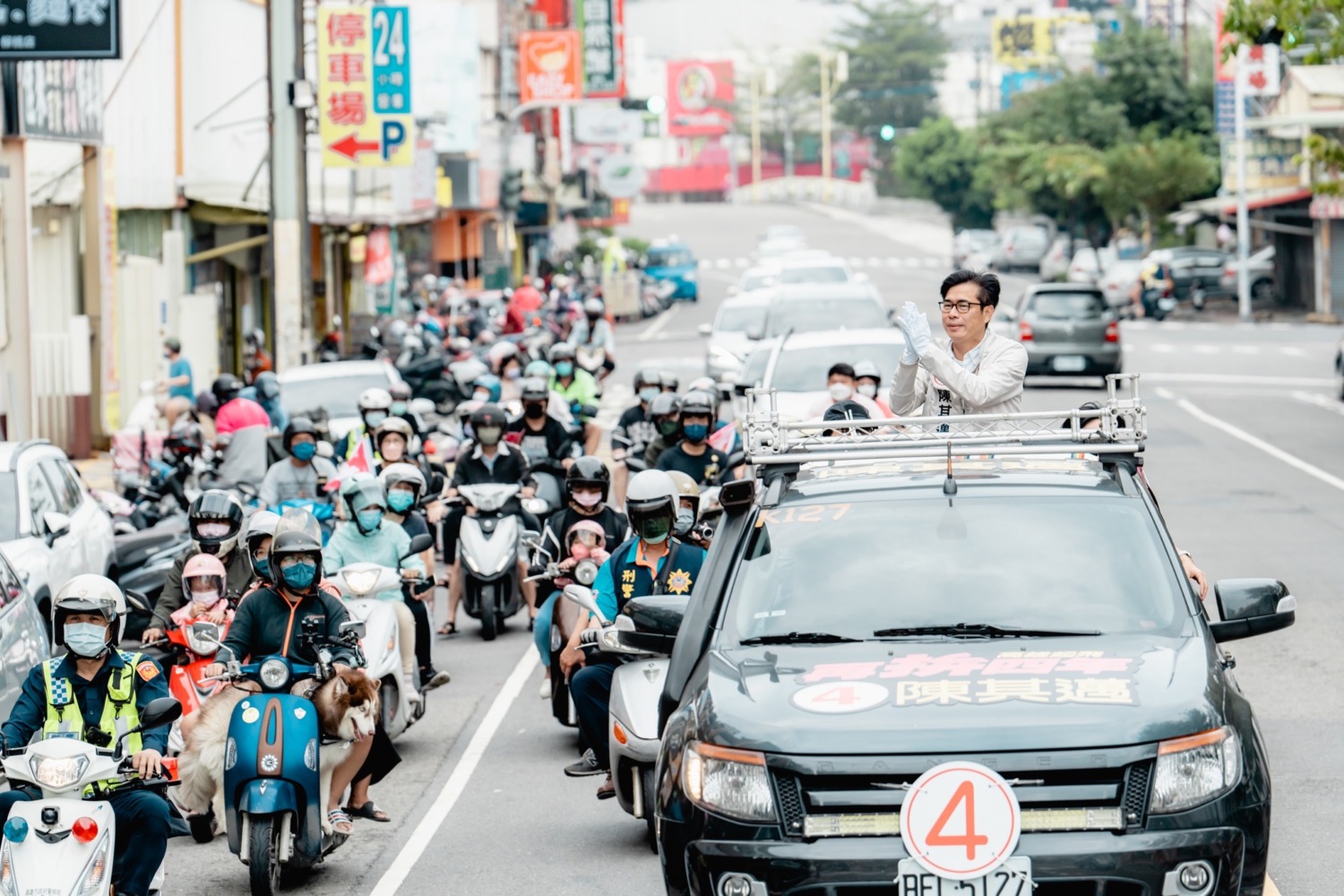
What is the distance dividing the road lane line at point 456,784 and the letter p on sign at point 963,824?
3.43 metres

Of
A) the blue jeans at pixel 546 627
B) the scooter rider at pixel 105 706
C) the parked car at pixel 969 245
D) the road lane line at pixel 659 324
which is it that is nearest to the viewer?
the scooter rider at pixel 105 706

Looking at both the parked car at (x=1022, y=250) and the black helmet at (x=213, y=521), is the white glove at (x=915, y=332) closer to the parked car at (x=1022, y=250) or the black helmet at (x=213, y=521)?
the black helmet at (x=213, y=521)

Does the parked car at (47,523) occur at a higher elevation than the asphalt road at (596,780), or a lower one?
Answer: higher

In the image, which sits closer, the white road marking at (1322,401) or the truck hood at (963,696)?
the truck hood at (963,696)

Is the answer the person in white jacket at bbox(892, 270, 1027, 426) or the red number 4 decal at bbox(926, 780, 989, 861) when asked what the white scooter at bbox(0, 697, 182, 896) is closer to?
the red number 4 decal at bbox(926, 780, 989, 861)

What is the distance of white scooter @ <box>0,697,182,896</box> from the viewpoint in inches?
277

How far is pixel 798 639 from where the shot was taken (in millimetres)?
6613

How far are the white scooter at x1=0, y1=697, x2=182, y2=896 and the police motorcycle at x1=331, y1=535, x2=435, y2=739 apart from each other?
321cm

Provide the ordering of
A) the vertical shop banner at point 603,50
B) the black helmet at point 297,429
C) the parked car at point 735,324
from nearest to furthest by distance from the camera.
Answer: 1. the black helmet at point 297,429
2. the parked car at point 735,324
3. the vertical shop banner at point 603,50

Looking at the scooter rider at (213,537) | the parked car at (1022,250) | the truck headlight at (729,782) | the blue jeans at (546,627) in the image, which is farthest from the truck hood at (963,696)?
the parked car at (1022,250)

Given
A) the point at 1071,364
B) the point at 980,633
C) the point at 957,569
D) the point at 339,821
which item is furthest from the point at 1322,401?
the point at 980,633

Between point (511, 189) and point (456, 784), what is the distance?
169 feet

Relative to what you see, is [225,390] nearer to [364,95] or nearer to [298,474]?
[298,474]

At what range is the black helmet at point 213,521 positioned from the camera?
430 inches
